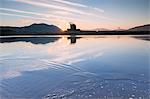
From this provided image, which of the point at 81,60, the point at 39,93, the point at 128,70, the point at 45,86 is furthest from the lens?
the point at 81,60

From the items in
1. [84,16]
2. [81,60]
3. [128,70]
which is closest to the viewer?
[128,70]

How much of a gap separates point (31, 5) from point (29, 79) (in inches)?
90.1

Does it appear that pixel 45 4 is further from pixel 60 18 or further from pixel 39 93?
pixel 39 93

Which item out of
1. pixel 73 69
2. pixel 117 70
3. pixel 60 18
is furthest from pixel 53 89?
pixel 60 18

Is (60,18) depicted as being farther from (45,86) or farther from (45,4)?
(45,86)

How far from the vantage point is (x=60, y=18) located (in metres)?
5.21

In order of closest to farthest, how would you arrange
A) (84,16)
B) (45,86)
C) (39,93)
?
1. (39,93)
2. (45,86)
3. (84,16)

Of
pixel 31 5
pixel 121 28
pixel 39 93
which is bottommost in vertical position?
pixel 39 93

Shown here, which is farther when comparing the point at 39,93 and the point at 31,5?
the point at 31,5

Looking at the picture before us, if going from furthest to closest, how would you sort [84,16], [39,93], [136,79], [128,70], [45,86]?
[84,16] → [128,70] → [136,79] → [45,86] → [39,93]

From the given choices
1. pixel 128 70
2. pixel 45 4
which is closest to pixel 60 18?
pixel 45 4

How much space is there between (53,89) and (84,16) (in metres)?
2.54

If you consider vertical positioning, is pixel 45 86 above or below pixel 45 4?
below

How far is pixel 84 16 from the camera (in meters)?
5.16
